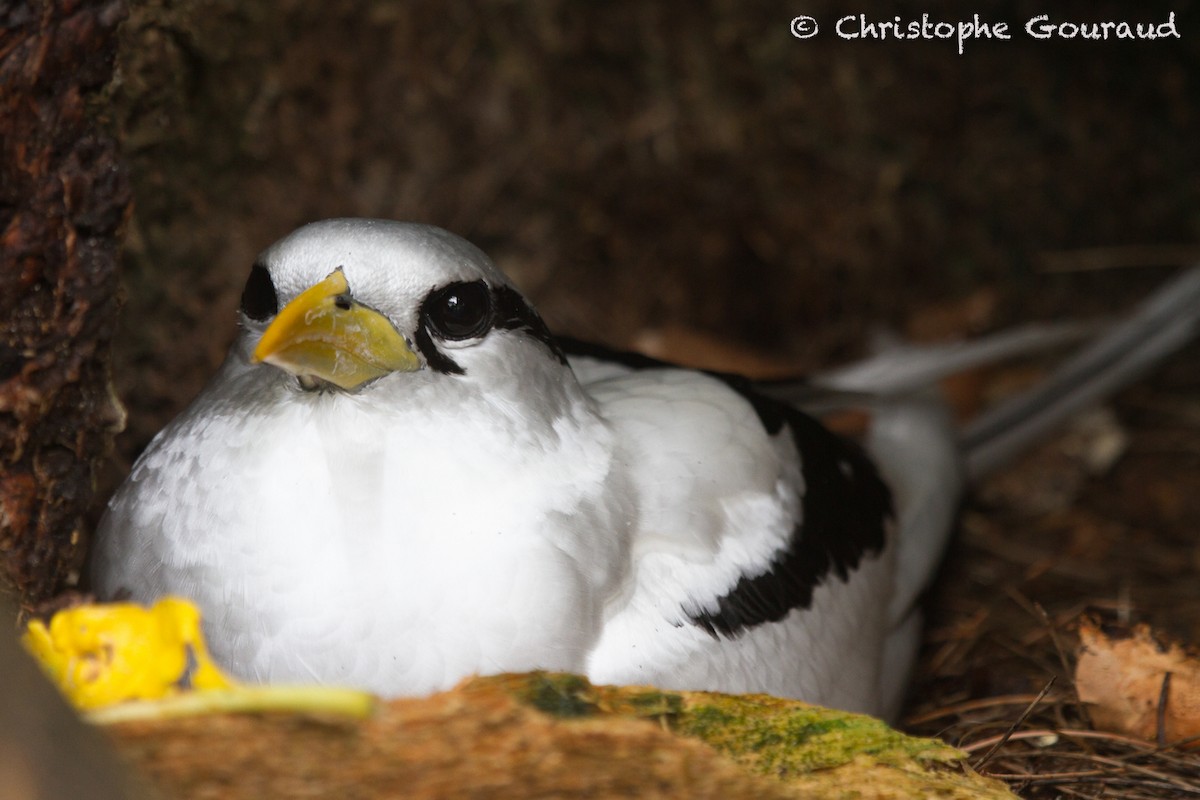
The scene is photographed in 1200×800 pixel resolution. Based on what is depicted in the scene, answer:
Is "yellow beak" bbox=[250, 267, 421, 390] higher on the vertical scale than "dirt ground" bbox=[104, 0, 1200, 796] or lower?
lower

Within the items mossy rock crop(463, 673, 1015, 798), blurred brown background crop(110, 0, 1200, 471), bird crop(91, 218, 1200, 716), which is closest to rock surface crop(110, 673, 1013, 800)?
mossy rock crop(463, 673, 1015, 798)

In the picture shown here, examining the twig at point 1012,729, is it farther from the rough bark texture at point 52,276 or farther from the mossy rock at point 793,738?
the rough bark texture at point 52,276

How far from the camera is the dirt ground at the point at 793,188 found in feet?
13.4

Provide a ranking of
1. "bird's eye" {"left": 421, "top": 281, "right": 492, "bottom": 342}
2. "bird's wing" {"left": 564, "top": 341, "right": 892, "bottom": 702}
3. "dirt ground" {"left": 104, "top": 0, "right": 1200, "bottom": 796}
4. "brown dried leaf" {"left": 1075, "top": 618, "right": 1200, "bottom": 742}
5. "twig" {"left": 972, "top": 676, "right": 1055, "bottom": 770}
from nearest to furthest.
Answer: "bird's eye" {"left": 421, "top": 281, "right": 492, "bottom": 342}, "bird's wing" {"left": 564, "top": 341, "right": 892, "bottom": 702}, "twig" {"left": 972, "top": 676, "right": 1055, "bottom": 770}, "brown dried leaf" {"left": 1075, "top": 618, "right": 1200, "bottom": 742}, "dirt ground" {"left": 104, "top": 0, "right": 1200, "bottom": 796}

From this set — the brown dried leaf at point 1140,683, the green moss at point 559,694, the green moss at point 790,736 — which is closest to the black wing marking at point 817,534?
the green moss at point 790,736

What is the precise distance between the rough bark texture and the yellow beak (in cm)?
66

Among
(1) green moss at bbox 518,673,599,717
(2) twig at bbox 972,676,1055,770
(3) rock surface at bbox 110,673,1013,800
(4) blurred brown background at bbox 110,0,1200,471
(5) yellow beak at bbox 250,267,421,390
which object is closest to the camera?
(3) rock surface at bbox 110,673,1013,800

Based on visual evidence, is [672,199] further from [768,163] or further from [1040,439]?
[1040,439]

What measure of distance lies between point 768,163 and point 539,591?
3.24 m

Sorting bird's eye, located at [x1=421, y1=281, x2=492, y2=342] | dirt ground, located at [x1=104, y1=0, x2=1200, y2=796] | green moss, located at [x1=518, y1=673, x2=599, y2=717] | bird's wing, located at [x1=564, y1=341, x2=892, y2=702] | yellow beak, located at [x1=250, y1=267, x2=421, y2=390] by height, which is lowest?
green moss, located at [x1=518, y1=673, x2=599, y2=717]

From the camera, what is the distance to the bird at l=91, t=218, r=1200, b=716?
7.55 ft

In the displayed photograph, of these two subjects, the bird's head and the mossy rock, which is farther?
the bird's head

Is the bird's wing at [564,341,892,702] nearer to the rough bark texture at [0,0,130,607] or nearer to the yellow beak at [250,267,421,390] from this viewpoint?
the yellow beak at [250,267,421,390]

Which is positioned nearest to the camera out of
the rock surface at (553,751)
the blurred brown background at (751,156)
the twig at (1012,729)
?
the rock surface at (553,751)
